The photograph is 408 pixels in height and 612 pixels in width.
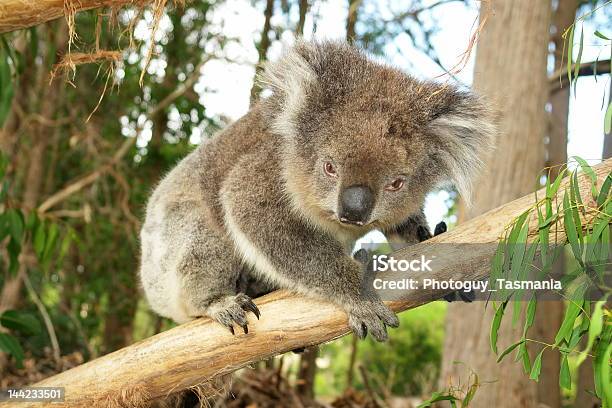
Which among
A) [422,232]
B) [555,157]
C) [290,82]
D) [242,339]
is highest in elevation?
[555,157]

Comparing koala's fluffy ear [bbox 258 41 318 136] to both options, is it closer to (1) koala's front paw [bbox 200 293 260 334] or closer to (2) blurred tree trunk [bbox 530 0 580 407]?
(1) koala's front paw [bbox 200 293 260 334]

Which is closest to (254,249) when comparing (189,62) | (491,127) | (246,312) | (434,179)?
(246,312)

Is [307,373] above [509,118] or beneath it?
beneath

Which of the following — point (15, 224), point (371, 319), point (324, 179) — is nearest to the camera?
point (371, 319)

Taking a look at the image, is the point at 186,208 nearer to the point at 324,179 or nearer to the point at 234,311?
the point at 234,311

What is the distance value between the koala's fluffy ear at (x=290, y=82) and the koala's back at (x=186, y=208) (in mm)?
252

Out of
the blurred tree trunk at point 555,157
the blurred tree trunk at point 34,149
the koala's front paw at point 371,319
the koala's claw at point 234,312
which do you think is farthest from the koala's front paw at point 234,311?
the blurred tree trunk at point 34,149

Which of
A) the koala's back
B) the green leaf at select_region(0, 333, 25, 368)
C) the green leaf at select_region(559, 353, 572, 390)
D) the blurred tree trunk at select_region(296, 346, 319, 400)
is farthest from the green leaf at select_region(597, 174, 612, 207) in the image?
the blurred tree trunk at select_region(296, 346, 319, 400)

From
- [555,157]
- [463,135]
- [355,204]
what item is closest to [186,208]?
[355,204]

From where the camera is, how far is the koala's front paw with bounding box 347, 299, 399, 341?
256cm

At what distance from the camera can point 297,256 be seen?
2824 millimetres

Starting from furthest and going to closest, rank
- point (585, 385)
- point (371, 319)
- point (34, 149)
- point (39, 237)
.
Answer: point (34, 149)
point (585, 385)
point (39, 237)
point (371, 319)

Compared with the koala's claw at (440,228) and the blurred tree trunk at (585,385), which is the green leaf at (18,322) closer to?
the koala's claw at (440,228)

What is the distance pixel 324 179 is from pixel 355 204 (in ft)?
0.94
